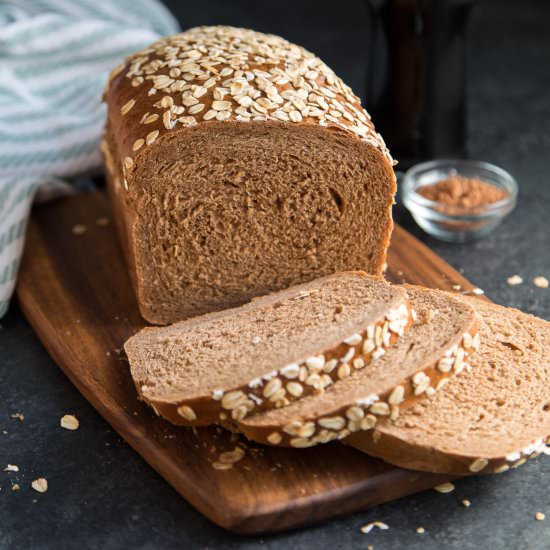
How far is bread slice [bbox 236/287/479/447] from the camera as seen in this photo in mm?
2867

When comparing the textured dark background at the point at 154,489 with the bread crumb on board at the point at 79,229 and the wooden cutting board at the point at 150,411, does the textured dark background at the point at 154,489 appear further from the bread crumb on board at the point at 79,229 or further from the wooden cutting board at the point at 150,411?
the bread crumb on board at the point at 79,229

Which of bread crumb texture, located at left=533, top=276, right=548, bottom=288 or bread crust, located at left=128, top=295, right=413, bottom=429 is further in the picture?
bread crumb texture, located at left=533, top=276, right=548, bottom=288

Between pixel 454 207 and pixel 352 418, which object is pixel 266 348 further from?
pixel 454 207

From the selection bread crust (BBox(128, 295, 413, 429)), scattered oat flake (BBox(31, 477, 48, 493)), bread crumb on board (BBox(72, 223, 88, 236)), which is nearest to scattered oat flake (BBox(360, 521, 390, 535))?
bread crust (BBox(128, 295, 413, 429))

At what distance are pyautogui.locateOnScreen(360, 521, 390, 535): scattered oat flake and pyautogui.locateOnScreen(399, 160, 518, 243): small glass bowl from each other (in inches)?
66.0

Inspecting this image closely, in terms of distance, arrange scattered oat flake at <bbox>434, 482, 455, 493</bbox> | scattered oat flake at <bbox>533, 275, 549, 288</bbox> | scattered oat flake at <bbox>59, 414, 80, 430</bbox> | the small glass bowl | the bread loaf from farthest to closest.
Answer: the small glass bowl → scattered oat flake at <bbox>533, 275, 549, 288</bbox> → the bread loaf → scattered oat flake at <bbox>59, 414, 80, 430</bbox> → scattered oat flake at <bbox>434, 482, 455, 493</bbox>

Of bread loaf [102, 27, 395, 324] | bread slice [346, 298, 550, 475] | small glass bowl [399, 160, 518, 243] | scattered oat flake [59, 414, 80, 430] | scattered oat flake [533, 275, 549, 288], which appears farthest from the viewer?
small glass bowl [399, 160, 518, 243]

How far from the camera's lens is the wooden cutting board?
2861mm

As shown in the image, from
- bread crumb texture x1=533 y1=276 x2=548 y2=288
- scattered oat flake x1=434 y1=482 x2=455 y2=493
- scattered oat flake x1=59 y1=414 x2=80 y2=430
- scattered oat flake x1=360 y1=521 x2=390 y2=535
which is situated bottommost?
scattered oat flake x1=59 y1=414 x2=80 y2=430

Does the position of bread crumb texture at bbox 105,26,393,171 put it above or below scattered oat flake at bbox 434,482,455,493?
above

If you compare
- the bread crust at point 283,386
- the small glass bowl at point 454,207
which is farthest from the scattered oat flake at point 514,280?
the bread crust at point 283,386

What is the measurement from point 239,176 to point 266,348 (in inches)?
28.2

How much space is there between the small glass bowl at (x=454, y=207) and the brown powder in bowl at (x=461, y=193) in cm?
3

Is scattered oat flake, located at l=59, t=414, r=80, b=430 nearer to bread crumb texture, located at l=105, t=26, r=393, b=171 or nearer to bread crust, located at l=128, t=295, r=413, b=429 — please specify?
bread crust, located at l=128, t=295, r=413, b=429
